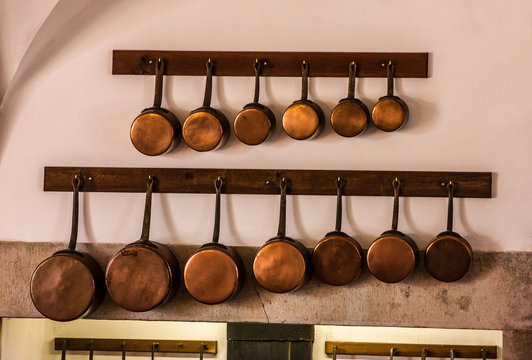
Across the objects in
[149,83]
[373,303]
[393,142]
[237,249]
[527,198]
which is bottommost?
[373,303]

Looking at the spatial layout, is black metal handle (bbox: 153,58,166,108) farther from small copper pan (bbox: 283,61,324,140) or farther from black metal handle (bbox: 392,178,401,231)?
black metal handle (bbox: 392,178,401,231)

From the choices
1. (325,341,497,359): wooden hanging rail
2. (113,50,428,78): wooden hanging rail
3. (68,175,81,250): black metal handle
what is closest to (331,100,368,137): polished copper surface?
(113,50,428,78): wooden hanging rail

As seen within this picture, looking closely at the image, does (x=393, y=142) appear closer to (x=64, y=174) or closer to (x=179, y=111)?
(x=179, y=111)

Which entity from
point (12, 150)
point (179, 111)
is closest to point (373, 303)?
point (179, 111)

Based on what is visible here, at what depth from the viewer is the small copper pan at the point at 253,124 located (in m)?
2.55

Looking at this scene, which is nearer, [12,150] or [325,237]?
[325,237]

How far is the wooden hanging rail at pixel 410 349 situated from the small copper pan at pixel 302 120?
131 cm

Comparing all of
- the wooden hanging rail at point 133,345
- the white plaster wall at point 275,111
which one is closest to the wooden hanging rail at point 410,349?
the wooden hanging rail at point 133,345

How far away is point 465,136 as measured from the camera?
101 inches

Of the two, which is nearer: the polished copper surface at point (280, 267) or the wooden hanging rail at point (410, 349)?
the polished copper surface at point (280, 267)

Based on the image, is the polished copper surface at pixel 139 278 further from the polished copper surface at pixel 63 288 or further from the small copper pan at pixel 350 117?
the small copper pan at pixel 350 117

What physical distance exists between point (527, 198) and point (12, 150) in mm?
2207

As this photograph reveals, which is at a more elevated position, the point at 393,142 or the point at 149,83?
the point at 149,83

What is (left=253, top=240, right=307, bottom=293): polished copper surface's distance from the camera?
2484 millimetres
